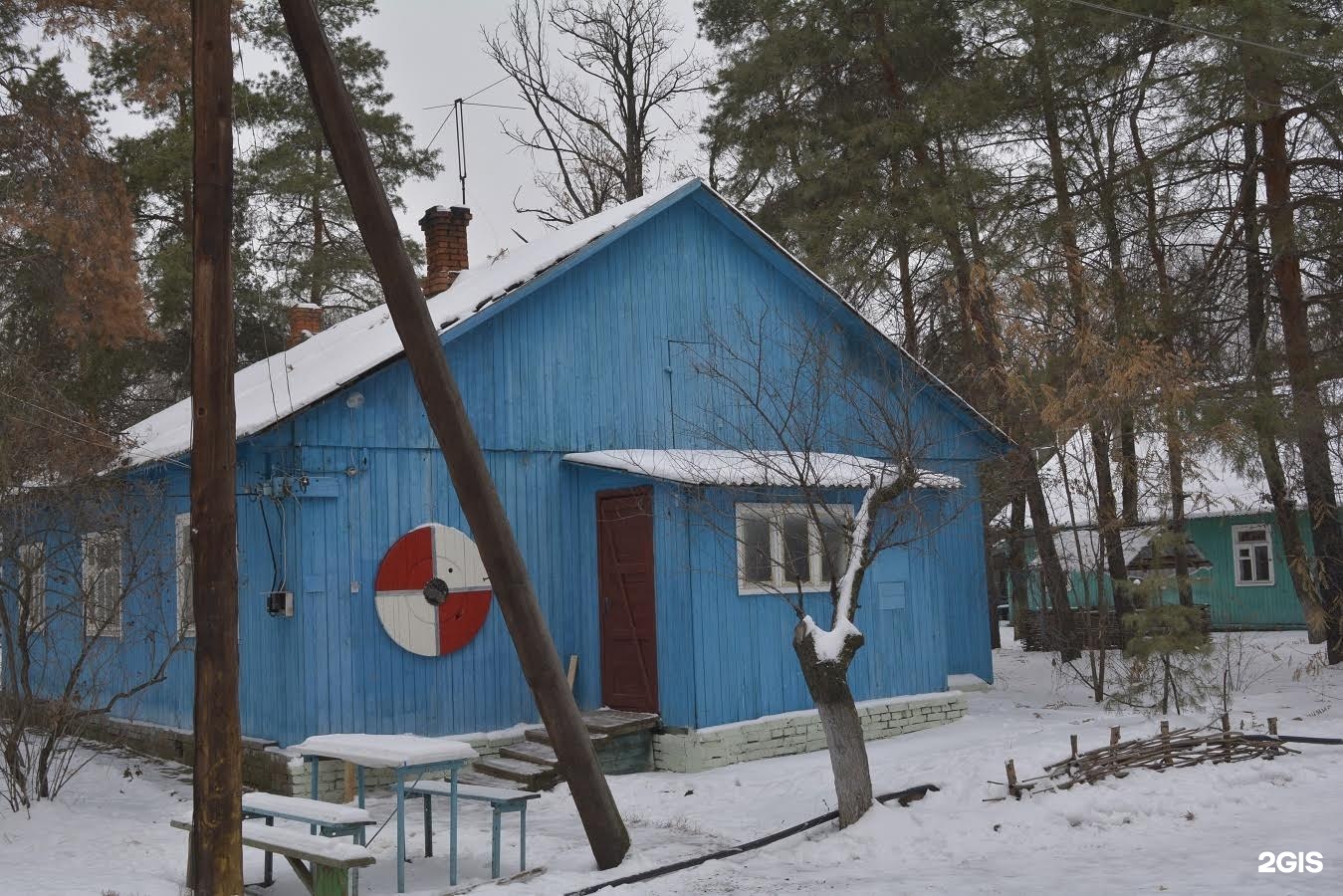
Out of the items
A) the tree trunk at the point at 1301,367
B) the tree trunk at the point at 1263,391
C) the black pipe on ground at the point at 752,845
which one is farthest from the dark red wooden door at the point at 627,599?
the tree trunk at the point at 1301,367

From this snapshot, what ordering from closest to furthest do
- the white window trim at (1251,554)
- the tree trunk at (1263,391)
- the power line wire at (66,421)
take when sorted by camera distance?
the power line wire at (66,421) → the tree trunk at (1263,391) → the white window trim at (1251,554)

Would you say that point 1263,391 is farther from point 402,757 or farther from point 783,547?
point 402,757

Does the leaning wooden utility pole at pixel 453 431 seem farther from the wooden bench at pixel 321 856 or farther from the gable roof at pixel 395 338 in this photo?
the gable roof at pixel 395 338

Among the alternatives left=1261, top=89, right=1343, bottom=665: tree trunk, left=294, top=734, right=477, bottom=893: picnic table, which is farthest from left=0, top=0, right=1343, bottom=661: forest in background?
left=294, top=734, right=477, bottom=893: picnic table

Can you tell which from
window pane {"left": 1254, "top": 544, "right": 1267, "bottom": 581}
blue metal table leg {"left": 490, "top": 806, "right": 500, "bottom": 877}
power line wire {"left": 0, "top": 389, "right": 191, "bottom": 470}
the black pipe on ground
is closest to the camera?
the black pipe on ground

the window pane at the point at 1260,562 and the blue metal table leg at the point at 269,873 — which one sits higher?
the window pane at the point at 1260,562

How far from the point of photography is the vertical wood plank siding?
11.3 meters

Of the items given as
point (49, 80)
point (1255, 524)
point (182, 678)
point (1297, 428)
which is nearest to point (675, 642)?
point (182, 678)

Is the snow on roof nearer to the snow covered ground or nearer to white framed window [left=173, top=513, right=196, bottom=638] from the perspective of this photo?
white framed window [left=173, top=513, right=196, bottom=638]

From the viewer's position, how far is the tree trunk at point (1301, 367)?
15125 mm

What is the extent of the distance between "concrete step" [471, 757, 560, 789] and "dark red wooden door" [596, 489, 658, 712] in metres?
1.44

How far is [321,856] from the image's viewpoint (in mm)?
6957

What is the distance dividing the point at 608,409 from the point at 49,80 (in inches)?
330

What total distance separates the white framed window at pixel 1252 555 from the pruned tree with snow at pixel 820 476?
14.8 meters
